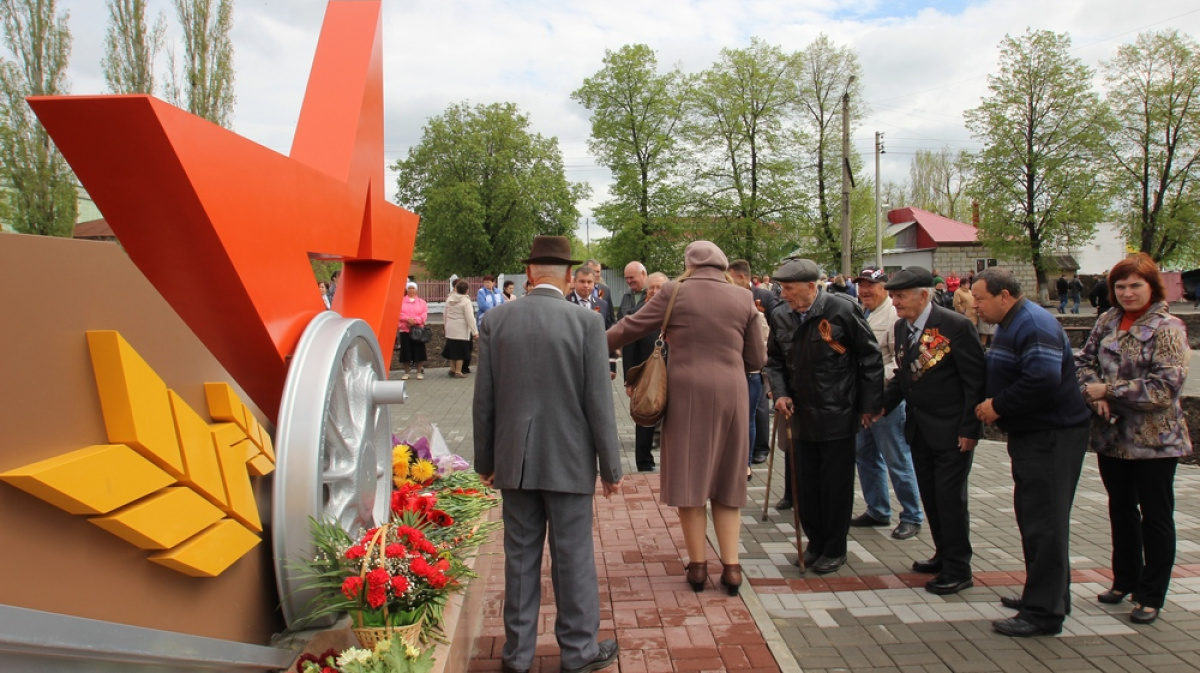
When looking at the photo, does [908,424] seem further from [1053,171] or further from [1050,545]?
[1053,171]

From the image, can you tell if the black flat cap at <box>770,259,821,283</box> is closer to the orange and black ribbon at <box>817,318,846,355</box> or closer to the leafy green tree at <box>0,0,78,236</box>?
the orange and black ribbon at <box>817,318,846,355</box>

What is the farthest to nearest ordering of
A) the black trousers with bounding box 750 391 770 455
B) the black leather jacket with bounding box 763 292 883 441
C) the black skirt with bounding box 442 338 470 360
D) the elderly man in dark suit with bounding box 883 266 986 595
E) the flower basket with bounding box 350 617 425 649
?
1. the black skirt with bounding box 442 338 470 360
2. the black trousers with bounding box 750 391 770 455
3. the black leather jacket with bounding box 763 292 883 441
4. the elderly man in dark suit with bounding box 883 266 986 595
5. the flower basket with bounding box 350 617 425 649

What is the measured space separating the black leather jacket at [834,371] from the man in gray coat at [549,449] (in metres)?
1.71

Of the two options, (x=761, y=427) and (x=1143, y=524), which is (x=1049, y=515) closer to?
(x=1143, y=524)

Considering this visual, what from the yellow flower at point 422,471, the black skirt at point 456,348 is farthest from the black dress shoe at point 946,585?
the black skirt at point 456,348

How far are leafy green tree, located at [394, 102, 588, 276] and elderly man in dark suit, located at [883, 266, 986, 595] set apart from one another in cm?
4378

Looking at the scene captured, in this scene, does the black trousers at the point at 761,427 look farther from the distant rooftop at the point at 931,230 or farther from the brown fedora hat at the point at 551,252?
the distant rooftop at the point at 931,230

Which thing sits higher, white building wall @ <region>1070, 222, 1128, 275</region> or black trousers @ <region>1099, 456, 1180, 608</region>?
white building wall @ <region>1070, 222, 1128, 275</region>

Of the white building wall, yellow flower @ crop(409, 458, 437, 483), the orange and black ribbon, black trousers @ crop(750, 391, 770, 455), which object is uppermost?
the white building wall

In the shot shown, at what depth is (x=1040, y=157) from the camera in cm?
3816

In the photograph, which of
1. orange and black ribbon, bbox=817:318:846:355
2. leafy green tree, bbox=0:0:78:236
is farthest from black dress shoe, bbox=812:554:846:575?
leafy green tree, bbox=0:0:78:236

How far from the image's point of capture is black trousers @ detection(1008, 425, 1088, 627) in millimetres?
3941

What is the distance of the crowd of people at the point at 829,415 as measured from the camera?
3.61m

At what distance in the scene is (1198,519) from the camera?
579cm
